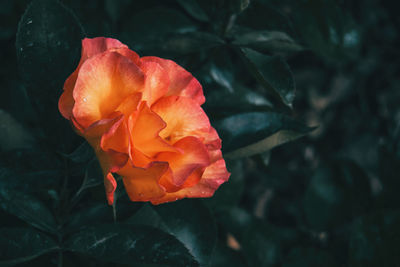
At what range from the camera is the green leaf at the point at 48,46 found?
0.62 m

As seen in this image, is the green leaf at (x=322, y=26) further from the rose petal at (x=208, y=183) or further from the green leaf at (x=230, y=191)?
the rose petal at (x=208, y=183)

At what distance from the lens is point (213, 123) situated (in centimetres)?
77

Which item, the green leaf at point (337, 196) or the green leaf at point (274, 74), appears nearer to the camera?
the green leaf at point (274, 74)

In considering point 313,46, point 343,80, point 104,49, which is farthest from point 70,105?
point 343,80

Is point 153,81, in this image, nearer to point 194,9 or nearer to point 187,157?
point 187,157

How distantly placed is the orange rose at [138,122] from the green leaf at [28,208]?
0.19 meters

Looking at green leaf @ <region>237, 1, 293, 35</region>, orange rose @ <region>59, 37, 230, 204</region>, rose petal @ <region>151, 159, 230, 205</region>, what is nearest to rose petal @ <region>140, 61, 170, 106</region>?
orange rose @ <region>59, 37, 230, 204</region>

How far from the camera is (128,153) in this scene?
0.49m

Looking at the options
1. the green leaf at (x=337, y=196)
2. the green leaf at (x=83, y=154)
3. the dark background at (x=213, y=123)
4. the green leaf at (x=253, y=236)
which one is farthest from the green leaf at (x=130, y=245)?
the green leaf at (x=337, y=196)

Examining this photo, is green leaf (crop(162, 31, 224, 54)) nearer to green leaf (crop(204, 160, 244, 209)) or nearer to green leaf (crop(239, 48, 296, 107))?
green leaf (crop(239, 48, 296, 107))

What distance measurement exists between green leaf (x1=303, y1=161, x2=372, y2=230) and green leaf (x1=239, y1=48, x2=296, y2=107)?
1.49 feet

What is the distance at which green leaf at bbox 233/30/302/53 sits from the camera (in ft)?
2.70

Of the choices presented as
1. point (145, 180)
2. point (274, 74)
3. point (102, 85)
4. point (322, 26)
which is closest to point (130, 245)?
point (145, 180)

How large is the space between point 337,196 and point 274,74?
0.51 meters
